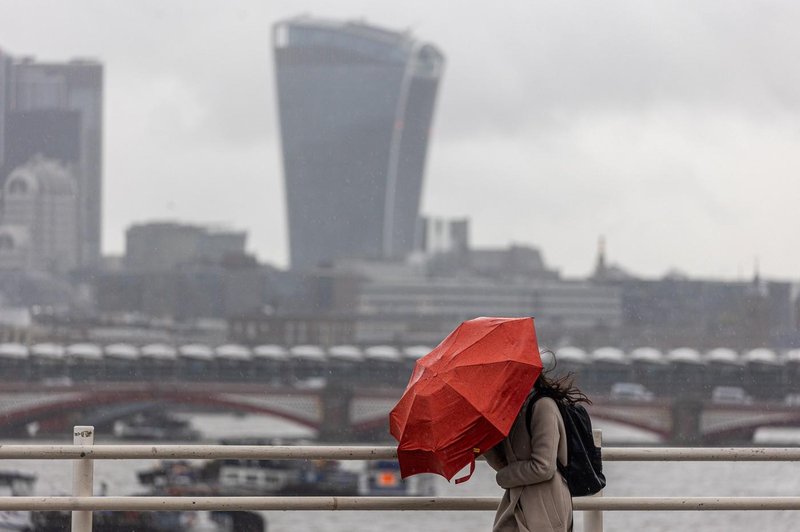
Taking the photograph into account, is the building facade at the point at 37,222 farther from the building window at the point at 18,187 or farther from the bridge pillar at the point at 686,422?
the bridge pillar at the point at 686,422

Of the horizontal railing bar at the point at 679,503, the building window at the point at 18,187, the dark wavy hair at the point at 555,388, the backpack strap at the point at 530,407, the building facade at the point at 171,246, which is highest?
the building window at the point at 18,187

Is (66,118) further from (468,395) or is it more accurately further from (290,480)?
(468,395)

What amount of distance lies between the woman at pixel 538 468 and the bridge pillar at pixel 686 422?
54.6 m

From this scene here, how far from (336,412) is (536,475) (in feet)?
181

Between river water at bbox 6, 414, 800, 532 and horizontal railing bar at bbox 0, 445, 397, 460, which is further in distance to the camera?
river water at bbox 6, 414, 800, 532

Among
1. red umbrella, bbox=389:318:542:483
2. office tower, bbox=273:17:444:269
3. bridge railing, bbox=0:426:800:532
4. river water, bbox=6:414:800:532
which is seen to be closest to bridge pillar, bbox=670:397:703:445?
river water, bbox=6:414:800:532

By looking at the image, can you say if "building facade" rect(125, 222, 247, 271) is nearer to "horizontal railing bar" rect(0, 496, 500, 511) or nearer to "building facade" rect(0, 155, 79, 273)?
"building facade" rect(0, 155, 79, 273)

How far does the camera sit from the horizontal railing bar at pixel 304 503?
5.03m

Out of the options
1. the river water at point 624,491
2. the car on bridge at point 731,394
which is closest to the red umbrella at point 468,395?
the river water at point 624,491

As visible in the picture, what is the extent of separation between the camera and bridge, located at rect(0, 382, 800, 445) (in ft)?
190

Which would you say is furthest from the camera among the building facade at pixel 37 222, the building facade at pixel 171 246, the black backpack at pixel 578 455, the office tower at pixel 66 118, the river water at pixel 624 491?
the office tower at pixel 66 118

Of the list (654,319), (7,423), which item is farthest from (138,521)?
(654,319)

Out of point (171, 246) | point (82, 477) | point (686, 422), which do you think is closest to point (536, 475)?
point (82, 477)

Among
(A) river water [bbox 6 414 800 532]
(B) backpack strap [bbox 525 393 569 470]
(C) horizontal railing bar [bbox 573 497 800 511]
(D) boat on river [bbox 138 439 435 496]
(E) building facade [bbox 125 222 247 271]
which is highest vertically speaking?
(E) building facade [bbox 125 222 247 271]
